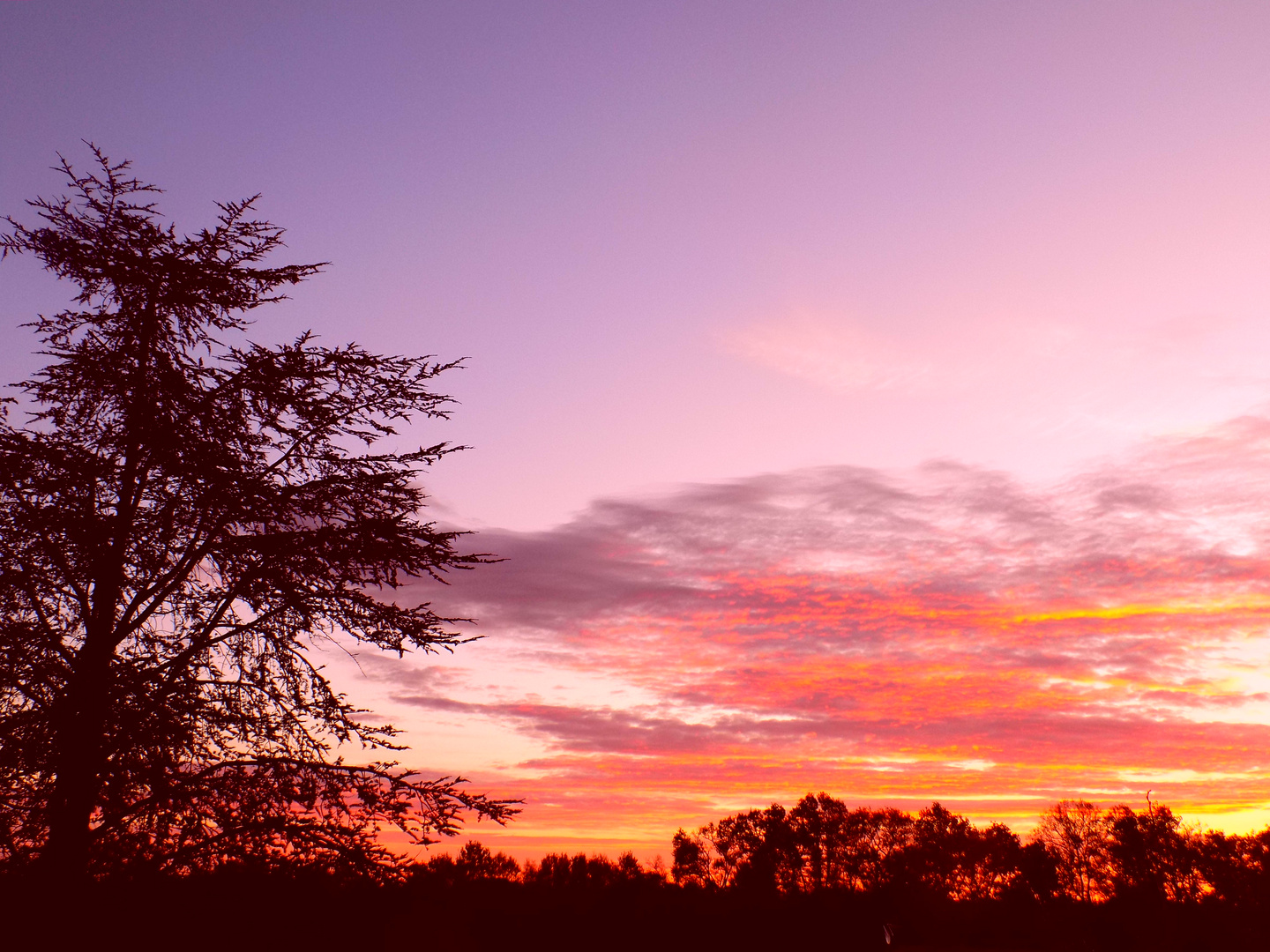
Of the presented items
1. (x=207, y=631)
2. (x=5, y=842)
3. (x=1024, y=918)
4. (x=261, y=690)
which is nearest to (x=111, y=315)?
(x=207, y=631)

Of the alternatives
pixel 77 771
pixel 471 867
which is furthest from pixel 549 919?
pixel 77 771

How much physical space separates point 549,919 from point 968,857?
74033mm

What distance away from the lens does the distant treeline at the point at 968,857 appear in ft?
218

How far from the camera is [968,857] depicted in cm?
8544

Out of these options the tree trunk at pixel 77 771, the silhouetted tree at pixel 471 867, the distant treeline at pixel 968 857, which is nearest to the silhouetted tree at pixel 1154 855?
the distant treeline at pixel 968 857

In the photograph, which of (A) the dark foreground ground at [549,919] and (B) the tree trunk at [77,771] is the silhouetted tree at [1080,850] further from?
(B) the tree trunk at [77,771]

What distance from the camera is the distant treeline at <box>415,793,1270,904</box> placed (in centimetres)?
6650

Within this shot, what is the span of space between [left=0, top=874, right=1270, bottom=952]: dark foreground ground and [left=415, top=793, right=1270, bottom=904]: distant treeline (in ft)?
14.9

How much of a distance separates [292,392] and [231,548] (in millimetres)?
2162

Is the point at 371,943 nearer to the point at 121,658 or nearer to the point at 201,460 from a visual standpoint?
the point at 121,658

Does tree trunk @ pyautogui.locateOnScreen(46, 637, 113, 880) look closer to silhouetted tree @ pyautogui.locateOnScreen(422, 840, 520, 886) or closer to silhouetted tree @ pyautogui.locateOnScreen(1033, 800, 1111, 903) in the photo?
silhouetted tree @ pyautogui.locateOnScreen(422, 840, 520, 886)

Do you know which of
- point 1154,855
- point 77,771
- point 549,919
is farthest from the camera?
point 1154,855

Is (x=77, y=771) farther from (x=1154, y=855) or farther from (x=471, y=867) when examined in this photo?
(x=1154, y=855)

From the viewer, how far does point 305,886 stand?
888 centimetres
